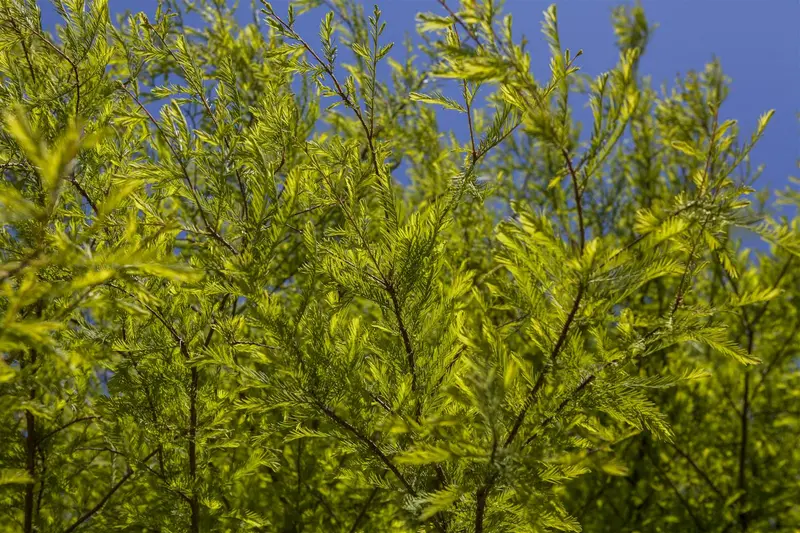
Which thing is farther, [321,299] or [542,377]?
[321,299]

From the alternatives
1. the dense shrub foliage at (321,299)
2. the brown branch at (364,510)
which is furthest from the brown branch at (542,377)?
the brown branch at (364,510)

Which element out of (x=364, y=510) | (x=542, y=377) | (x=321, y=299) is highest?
(x=321, y=299)

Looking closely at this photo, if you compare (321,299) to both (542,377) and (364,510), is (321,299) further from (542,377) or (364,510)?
(542,377)

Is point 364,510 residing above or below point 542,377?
below

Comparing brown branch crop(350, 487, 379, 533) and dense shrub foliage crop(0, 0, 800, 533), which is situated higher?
dense shrub foliage crop(0, 0, 800, 533)

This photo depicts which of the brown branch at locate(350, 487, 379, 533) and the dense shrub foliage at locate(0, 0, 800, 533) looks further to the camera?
the brown branch at locate(350, 487, 379, 533)

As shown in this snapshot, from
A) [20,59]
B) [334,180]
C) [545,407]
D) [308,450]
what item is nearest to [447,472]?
[545,407]

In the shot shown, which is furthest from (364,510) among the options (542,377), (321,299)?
(542,377)

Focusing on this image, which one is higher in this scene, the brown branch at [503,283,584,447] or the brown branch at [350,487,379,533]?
the brown branch at [503,283,584,447]

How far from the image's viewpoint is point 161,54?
6.57 ft

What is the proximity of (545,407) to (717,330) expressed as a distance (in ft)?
1.58

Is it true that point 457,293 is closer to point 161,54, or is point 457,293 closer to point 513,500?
point 513,500

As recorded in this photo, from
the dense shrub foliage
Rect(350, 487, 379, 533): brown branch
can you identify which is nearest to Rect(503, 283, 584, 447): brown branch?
the dense shrub foliage

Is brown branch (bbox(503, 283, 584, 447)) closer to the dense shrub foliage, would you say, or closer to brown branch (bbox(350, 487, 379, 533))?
the dense shrub foliage
